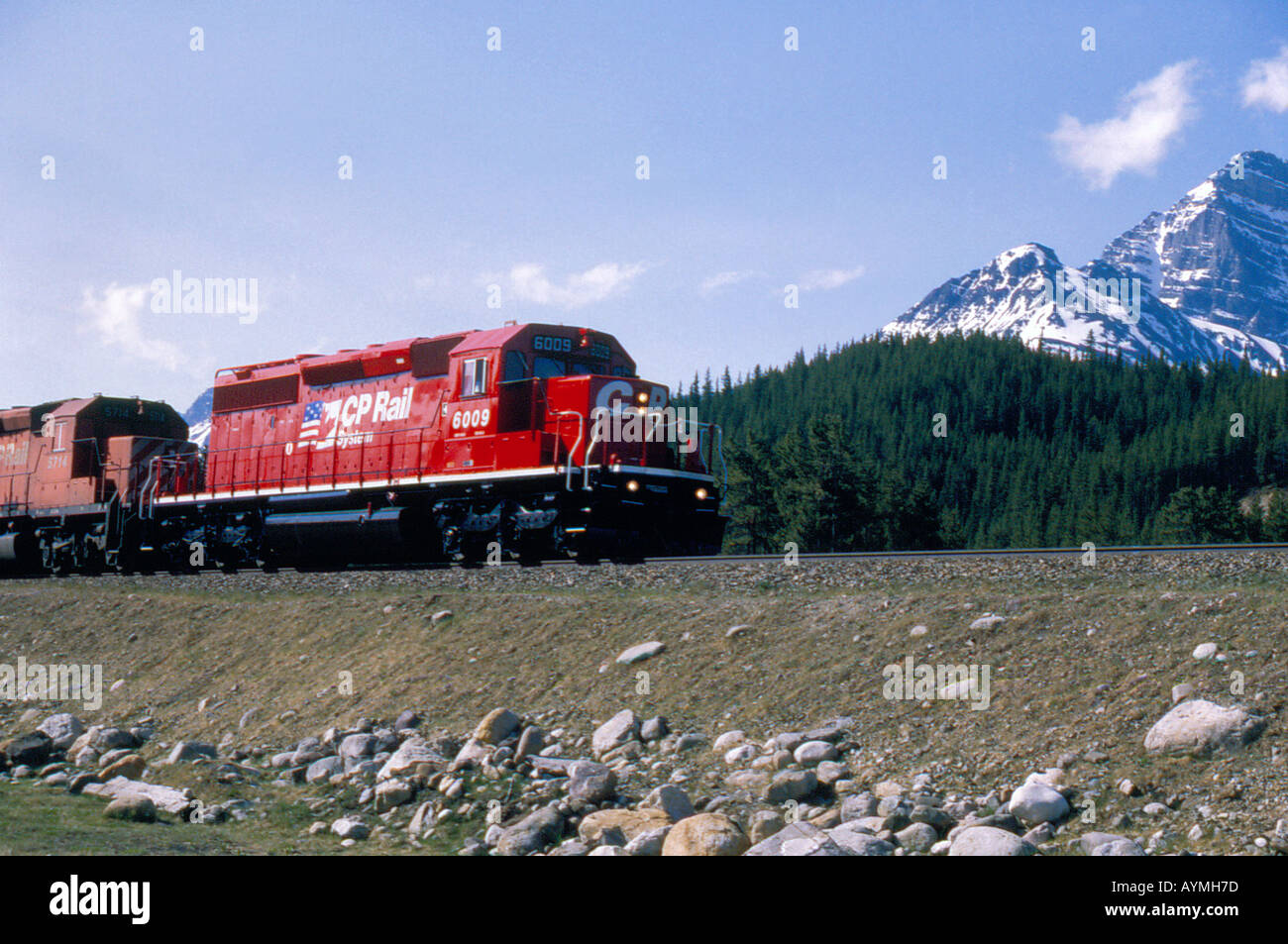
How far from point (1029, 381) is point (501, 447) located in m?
181

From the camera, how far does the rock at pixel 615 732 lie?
39.1 ft

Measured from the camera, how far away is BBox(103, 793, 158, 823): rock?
1175 centimetres

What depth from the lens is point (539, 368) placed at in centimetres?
2048

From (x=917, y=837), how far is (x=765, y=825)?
1292mm

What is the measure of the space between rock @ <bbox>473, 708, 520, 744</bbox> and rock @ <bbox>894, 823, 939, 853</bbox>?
5329mm

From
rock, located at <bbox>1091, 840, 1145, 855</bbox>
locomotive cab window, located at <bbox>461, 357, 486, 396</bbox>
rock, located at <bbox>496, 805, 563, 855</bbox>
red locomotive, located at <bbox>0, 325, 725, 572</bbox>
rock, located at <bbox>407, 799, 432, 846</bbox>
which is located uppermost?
locomotive cab window, located at <bbox>461, 357, 486, 396</bbox>

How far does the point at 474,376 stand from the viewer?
20.5 meters

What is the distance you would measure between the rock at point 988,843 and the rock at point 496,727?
5.80 metres

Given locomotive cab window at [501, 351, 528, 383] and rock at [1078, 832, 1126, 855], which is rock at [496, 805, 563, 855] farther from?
locomotive cab window at [501, 351, 528, 383]

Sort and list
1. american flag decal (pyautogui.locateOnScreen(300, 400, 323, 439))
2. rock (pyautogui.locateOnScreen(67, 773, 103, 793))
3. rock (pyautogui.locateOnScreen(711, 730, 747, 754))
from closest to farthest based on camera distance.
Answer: rock (pyautogui.locateOnScreen(711, 730, 747, 754)) < rock (pyautogui.locateOnScreen(67, 773, 103, 793)) < american flag decal (pyautogui.locateOnScreen(300, 400, 323, 439))

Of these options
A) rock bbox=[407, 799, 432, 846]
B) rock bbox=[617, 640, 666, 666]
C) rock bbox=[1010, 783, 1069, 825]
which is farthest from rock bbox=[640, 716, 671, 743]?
rock bbox=[1010, 783, 1069, 825]

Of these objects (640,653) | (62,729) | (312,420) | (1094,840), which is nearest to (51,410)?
(312,420)


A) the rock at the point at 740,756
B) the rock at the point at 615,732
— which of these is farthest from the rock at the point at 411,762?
the rock at the point at 740,756

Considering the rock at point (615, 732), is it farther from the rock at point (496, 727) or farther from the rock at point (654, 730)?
the rock at point (496, 727)
